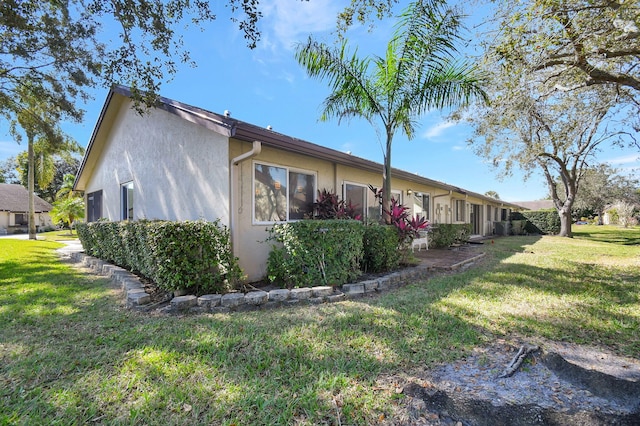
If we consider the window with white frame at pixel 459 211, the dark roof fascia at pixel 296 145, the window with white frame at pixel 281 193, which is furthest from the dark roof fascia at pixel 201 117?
the window with white frame at pixel 459 211

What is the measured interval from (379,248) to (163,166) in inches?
233

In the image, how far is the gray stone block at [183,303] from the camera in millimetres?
4672

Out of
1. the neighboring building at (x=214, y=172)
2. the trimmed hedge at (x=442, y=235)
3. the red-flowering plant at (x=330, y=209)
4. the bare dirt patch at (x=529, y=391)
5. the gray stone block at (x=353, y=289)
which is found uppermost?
the neighboring building at (x=214, y=172)

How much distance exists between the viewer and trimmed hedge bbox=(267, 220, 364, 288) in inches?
224

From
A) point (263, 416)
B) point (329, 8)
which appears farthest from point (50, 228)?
point (263, 416)

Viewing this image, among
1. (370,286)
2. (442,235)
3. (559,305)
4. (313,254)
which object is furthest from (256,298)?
(442,235)

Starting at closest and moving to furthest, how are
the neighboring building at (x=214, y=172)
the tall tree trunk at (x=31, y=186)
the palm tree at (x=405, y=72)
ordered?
the neighboring building at (x=214, y=172)
the palm tree at (x=405, y=72)
the tall tree trunk at (x=31, y=186)

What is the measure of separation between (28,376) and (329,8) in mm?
7701

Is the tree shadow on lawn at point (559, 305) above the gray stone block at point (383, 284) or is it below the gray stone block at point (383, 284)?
below

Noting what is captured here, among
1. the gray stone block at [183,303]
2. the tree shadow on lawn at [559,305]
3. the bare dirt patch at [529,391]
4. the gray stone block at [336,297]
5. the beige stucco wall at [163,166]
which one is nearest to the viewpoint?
the bare dirt patch at [529,391]

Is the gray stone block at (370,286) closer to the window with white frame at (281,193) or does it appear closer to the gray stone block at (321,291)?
the gray stone block at (321,291)

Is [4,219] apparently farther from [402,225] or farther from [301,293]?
[402,225]

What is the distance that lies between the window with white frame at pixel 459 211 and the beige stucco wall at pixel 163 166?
15.7 metres

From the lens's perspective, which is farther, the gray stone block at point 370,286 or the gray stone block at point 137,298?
the gray stone block at point 370,286
